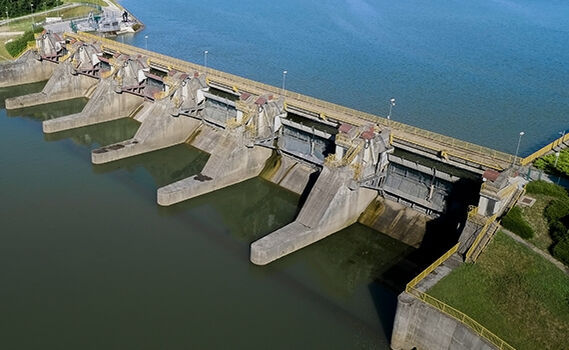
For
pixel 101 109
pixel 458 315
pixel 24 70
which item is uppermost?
pixel 24 70

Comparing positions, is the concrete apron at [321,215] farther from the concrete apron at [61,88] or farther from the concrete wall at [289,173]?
the concrete apron at [61,88]

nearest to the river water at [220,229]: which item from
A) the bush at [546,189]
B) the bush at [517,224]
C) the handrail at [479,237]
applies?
the handrail at [479,237]

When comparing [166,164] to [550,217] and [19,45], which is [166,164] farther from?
[19,45]

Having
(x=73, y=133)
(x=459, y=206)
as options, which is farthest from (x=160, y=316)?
(x=73, y=133)

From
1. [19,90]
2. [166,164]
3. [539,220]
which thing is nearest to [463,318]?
[539,220]

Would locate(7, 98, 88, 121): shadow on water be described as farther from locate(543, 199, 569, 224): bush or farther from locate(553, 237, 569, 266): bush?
locate(553, 237, 569, 266): bush

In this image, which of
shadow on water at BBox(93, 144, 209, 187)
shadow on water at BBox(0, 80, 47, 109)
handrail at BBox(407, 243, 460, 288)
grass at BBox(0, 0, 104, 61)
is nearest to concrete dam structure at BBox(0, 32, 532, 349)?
handrail at BBox(407, 243, 460, 288)
